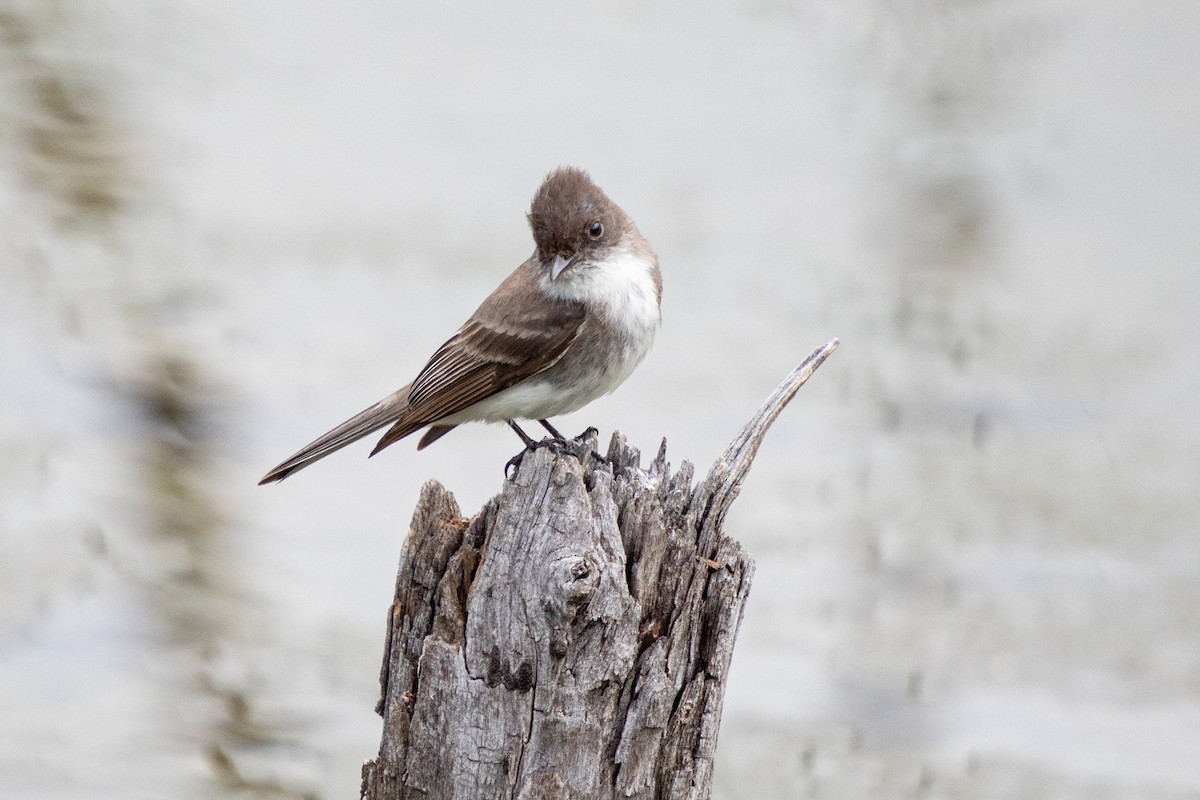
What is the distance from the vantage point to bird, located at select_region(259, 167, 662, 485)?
5539 mm

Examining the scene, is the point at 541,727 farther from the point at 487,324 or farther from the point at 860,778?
the point at 860,778

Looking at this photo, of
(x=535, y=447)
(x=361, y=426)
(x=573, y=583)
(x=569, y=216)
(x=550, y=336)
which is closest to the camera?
(x=573, y=583)

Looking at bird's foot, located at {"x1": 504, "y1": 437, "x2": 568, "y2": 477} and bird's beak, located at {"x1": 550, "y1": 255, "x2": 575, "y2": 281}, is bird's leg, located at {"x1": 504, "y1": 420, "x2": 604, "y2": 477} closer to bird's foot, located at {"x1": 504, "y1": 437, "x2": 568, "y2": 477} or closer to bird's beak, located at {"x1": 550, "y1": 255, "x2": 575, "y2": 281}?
bird's foot, located at {"x1": 504, "y1": 437, "x2": 568, "y2": 477}

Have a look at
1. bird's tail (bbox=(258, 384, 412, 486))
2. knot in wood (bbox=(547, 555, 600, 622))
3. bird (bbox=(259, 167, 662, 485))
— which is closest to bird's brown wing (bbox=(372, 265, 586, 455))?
bird (bbox=(259, 167, 662, 485))

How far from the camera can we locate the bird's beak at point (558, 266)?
5.64 metres

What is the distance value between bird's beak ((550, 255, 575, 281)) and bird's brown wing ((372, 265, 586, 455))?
0.08 metres

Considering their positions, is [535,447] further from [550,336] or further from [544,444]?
[550,336]

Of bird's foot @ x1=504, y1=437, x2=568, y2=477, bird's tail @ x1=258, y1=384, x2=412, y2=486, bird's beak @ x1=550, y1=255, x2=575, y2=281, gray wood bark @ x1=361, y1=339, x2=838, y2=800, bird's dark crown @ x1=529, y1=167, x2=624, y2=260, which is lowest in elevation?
gray wood bark @ x1=361, y1=339, x2=838, y2=800

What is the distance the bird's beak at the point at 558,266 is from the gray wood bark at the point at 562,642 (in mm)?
1654

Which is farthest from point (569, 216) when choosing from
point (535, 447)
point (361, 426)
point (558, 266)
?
point (535, 447)

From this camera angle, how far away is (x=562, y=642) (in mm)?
3789

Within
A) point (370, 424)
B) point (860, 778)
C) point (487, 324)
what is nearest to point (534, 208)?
point (487, 324)

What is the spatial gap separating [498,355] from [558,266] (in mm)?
384

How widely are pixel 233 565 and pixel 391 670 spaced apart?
7.44 metres
